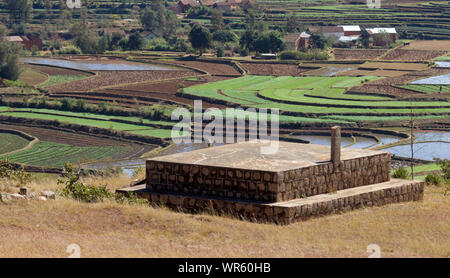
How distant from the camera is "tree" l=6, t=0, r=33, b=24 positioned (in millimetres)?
126875

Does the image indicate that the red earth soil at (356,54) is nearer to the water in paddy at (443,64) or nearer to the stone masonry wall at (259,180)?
the water in paddy at (443,64)

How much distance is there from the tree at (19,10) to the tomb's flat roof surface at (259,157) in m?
111

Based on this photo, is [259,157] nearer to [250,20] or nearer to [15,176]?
[15,176]

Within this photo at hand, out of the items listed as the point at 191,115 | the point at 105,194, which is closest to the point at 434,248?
the point at 105,194

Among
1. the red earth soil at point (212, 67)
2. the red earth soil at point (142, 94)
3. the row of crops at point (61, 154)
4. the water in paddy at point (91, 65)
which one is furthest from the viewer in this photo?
the water in paddy at point (91, 65)

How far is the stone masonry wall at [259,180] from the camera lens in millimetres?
19141

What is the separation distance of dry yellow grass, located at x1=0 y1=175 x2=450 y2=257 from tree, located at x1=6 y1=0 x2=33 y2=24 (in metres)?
115

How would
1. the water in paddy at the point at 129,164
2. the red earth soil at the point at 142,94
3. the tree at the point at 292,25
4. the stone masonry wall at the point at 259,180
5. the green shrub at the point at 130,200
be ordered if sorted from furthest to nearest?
the tree at the point at 292,25 < the red earth soil at the point at 142,94 < the water in paddy at the point at 129,164 < the stone masonry wall at the point at 259,180 < the green shrub at the point at 130,200

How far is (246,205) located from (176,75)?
66282 mm

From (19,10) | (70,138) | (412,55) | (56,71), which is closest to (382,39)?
(412,55)

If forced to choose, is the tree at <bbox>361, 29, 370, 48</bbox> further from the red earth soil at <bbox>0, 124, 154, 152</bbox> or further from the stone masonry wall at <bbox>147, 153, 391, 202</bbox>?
the stone masonry wall at <bbox>147, 153, 391, 202</bbox>

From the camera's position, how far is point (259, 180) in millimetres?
19172

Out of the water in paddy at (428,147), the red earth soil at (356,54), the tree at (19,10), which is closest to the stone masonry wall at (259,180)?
the water in paddy at (428,147)

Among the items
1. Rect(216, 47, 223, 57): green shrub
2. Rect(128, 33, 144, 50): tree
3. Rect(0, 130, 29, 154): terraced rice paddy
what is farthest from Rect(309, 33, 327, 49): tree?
Rect(0, 130, 29, 154): terraced rice paddy
